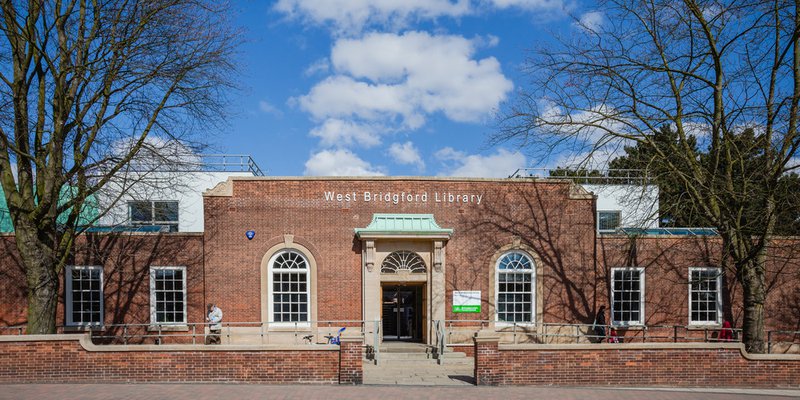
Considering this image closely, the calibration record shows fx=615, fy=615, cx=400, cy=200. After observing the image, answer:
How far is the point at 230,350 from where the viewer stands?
13664 mm

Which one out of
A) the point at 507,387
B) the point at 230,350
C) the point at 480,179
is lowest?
the point at 507,387

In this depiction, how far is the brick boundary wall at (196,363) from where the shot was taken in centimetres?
1353

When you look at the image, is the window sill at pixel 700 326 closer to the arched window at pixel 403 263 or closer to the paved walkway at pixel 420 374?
the paved walkway at pixel 420 374

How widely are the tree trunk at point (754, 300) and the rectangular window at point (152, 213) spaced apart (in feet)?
52.5

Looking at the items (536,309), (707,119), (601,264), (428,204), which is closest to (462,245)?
(428,204)

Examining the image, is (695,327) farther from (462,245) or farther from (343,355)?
(343,355)

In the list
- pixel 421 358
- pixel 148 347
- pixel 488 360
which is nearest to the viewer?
pixel 148 347

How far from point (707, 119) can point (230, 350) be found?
43.3 feet

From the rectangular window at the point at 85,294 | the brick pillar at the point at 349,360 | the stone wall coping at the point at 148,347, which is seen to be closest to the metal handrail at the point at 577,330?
the brick pillar at the point at 349,360

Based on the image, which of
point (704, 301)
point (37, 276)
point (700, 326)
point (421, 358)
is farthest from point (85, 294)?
point (704, 301)

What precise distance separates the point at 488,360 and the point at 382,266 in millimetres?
6316

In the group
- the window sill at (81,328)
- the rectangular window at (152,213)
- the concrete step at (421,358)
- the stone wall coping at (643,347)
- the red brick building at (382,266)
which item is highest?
the rectangular window at (152,213)

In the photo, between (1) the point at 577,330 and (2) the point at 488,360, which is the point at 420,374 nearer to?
(2) the point at 488,360

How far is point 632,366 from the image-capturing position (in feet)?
46.4
